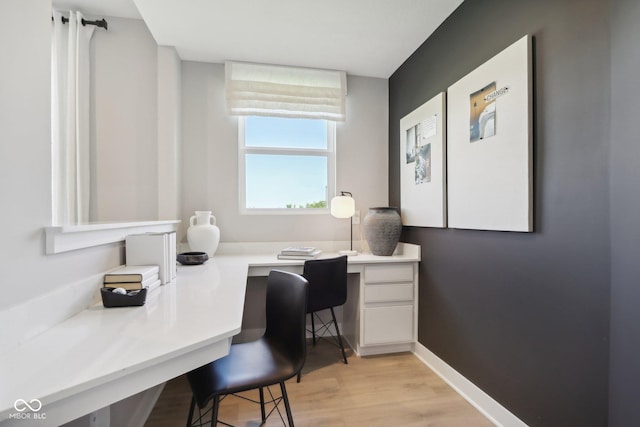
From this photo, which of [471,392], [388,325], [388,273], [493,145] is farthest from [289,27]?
[471,392]

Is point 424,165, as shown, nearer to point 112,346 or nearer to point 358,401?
point 358,401

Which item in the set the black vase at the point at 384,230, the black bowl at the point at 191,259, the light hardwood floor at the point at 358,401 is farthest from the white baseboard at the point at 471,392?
the black bowl at the point at 191,259

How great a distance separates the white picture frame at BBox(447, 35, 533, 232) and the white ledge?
1856 mm

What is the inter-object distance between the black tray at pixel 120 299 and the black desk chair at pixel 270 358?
13.7 inches

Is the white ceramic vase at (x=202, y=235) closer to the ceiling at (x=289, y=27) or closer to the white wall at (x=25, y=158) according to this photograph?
the white wall at (x=25, y=158)

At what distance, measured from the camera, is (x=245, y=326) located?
2576 millimetres

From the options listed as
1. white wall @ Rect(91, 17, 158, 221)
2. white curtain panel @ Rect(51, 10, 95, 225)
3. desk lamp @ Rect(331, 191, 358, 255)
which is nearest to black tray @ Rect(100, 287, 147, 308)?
white curtain panel @ Rect(51, 10, 95, 225)

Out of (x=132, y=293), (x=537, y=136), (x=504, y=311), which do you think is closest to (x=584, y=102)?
(x=537, y=136)

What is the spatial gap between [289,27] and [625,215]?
2.17 m

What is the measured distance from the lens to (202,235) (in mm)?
2191

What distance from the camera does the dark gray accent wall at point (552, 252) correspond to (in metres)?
1.07

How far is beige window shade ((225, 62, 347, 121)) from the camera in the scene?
8.25ft

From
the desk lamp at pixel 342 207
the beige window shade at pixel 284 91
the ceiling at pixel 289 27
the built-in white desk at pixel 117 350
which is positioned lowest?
the built-in white desk at pixel 117 350

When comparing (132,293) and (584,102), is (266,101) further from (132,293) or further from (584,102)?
(584,102)
